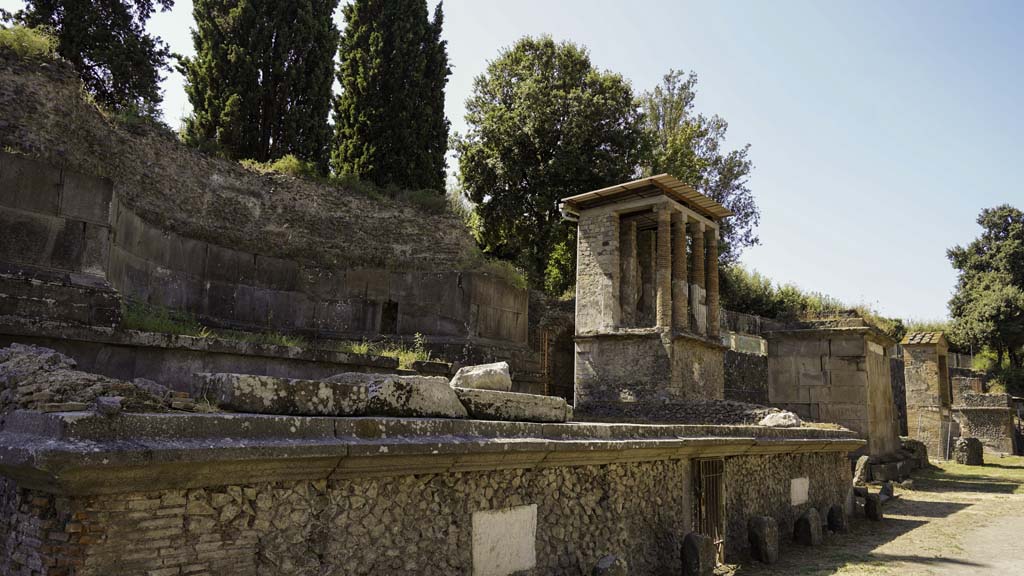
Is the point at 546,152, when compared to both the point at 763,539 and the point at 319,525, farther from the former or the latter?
the point at 319,525

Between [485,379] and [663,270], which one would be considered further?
[663,270]

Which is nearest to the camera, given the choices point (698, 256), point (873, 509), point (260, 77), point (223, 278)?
point (873, 509)

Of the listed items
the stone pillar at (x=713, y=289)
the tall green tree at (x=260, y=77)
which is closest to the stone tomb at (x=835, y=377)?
the stone pillar at (x=713, y=289)

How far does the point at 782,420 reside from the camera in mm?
11078

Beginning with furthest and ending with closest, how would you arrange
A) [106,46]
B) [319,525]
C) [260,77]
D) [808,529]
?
[260,77]
[106,46]
[808,529]
[319,525]

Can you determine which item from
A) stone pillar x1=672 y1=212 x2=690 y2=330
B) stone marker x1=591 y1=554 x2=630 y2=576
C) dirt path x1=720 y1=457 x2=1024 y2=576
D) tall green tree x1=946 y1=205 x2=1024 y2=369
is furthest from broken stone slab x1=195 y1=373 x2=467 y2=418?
tall green tree x1=946 y1=205 x2=1024 y2=369

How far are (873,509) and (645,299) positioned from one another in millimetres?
7191

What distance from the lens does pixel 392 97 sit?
25750 mm

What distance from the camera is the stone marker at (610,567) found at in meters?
5.86

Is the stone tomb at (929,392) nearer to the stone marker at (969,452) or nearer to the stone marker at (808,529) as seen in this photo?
the stone marker at (969,452)

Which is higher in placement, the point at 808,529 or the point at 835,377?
the point at 835,377

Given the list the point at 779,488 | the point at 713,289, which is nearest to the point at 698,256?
the point at 713,289

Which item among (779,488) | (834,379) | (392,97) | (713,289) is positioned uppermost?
(392,97)

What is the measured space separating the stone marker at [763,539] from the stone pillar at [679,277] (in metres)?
7.19
